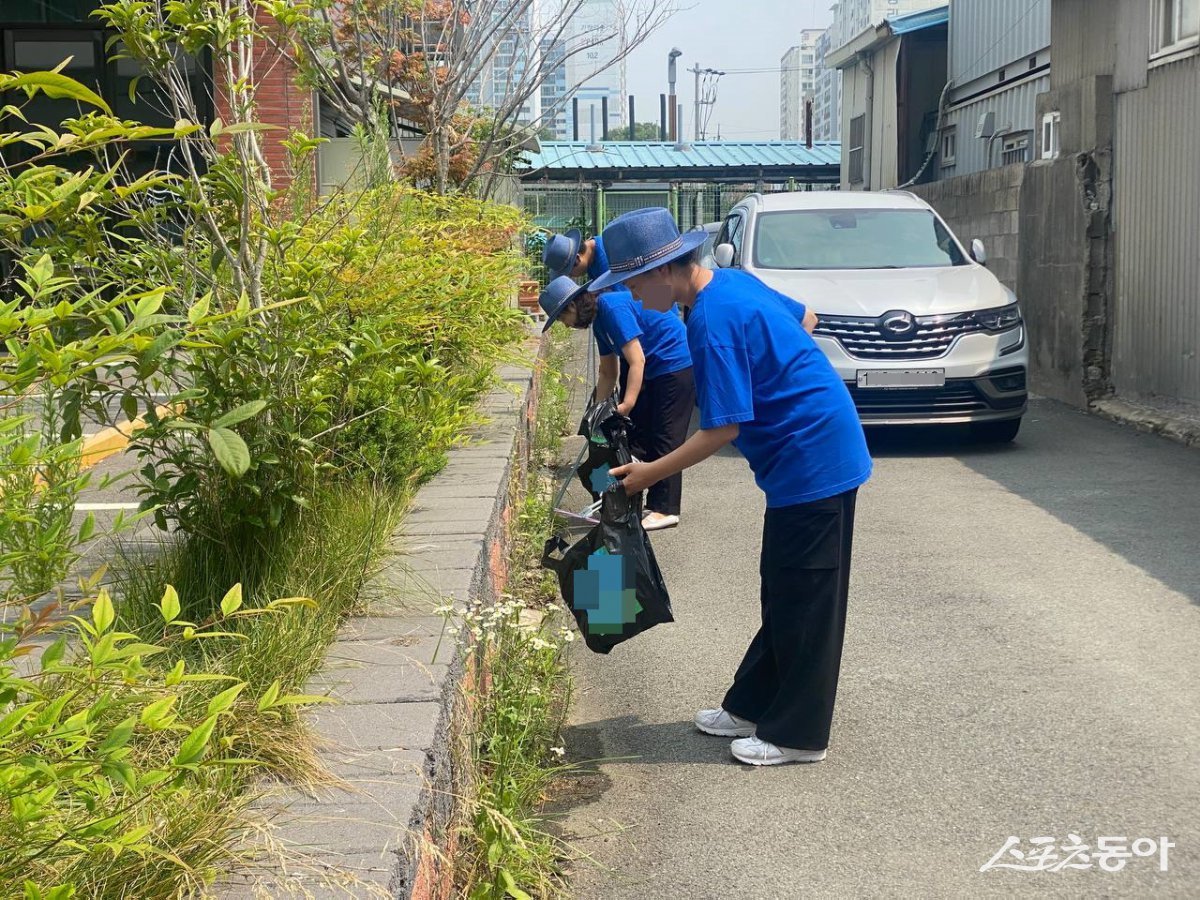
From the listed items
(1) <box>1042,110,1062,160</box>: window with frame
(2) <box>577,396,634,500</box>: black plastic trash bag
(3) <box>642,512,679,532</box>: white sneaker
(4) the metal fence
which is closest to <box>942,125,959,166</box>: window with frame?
(4) the metal fence

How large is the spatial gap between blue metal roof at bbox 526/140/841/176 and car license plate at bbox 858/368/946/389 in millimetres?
26441

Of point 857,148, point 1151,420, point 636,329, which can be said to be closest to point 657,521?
point 636,329

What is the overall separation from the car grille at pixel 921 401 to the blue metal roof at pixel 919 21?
17995mm

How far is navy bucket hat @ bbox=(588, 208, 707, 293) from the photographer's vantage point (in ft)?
14.4

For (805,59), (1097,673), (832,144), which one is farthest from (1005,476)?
(805,59)

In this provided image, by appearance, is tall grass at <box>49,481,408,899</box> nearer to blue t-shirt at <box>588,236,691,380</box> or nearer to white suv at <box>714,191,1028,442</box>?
blue t-shirt at <box>588,236,691,380</box>

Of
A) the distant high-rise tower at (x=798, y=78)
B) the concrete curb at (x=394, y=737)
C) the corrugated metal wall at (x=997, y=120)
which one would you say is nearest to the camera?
the concrete curb at (x=394, y=737)

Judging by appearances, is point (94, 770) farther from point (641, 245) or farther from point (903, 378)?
point (903, 378)

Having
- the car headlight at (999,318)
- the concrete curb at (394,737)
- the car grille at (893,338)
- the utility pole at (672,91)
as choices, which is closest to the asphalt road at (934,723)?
the concrete curb at (394,737)

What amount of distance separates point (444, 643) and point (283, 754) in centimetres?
88

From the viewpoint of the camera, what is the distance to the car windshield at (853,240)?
12.0m

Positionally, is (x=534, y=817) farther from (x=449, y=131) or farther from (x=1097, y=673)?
(x=449, y=131)

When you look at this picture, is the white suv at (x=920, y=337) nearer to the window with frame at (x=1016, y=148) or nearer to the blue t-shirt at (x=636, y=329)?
the blue t-shirt at (x=636, y=329)

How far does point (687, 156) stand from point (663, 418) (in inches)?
1243
